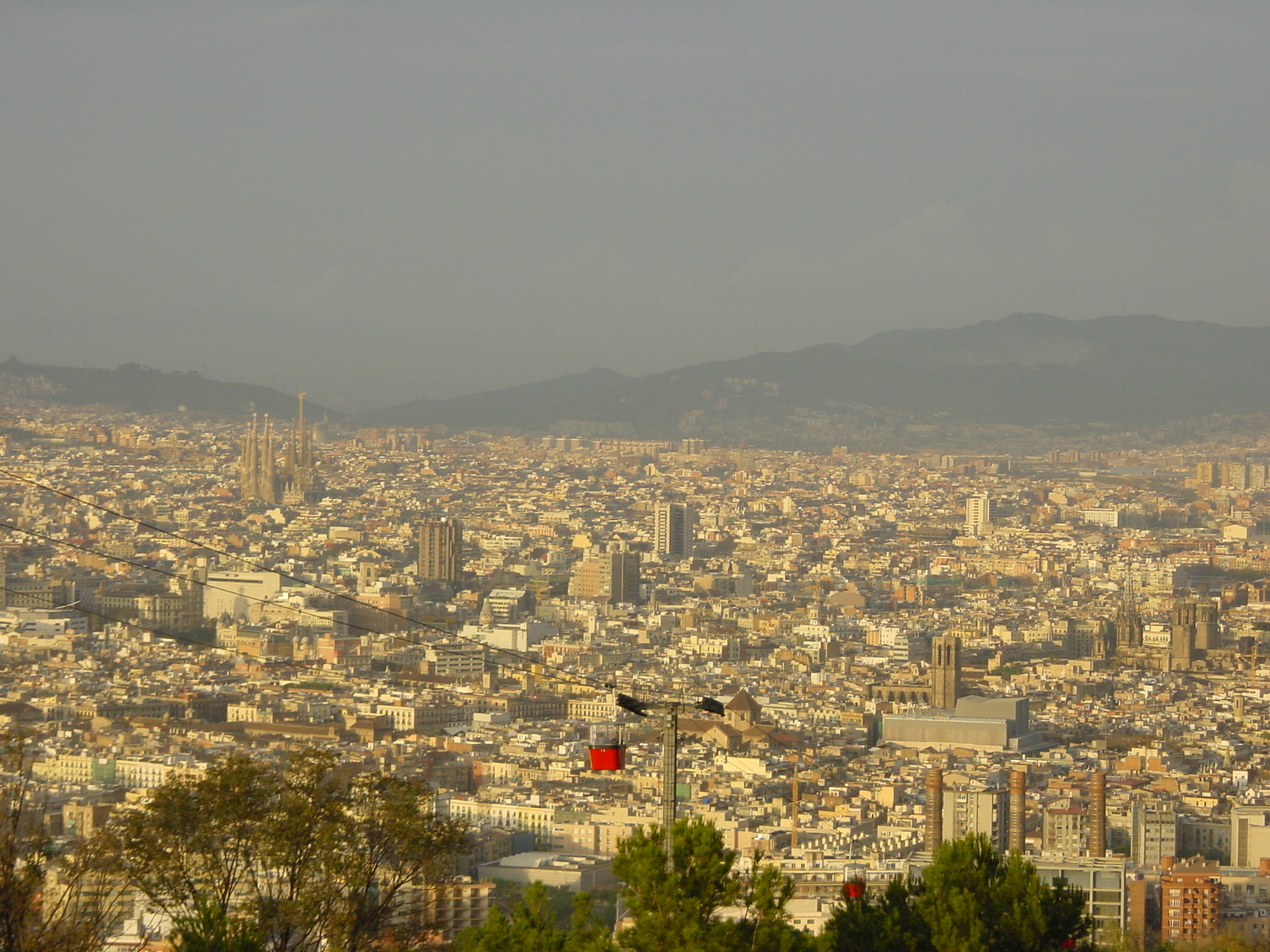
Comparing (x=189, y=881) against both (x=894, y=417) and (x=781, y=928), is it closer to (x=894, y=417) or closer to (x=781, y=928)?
(x=781, y=928)

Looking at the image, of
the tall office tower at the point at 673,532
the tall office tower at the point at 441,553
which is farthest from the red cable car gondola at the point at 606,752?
the tall office tower at the point at 673,532

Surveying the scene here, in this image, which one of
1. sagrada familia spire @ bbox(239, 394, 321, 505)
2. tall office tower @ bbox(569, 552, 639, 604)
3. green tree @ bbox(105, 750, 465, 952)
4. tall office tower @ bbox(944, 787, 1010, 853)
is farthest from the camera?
sagrada familia spire @ bbox(239, 394, 321, 505)

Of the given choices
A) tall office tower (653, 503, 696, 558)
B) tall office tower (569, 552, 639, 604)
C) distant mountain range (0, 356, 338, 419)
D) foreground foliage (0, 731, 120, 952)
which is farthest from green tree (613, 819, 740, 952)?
distant mountain range (0, 356, 338, 419)

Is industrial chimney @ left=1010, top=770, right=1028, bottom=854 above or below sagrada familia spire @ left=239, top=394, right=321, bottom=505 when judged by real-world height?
below

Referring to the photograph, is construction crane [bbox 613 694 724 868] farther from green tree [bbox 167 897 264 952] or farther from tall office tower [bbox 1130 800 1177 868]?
tall office tower [bbox 1130 800 1177 868]

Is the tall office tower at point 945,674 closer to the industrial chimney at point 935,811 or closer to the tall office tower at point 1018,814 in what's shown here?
the tall office tower at point 1018,814

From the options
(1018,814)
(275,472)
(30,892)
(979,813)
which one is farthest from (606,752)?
(275,472)

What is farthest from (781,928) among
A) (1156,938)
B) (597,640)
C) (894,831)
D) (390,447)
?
(390,447)
